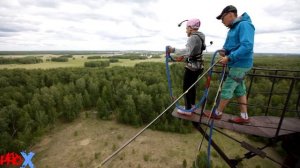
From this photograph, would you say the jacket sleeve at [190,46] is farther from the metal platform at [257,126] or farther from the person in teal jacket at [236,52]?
the metal platform at [257,126]

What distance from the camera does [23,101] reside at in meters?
12.7

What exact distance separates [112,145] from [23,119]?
4.51 metres

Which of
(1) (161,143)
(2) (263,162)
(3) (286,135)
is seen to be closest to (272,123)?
(3) (286,135)

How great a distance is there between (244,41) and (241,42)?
1.9 inches

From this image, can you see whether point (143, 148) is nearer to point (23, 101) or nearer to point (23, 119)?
point (23, 119)

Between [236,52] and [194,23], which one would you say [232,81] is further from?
[194,23]

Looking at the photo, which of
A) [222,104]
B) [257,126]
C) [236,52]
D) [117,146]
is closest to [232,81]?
[222,104]

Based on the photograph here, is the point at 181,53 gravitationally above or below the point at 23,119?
above

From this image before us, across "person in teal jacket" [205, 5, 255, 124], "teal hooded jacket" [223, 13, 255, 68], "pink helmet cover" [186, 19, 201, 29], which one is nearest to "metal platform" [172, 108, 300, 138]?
"person in teal jacket" [205, 5, 255, 124]

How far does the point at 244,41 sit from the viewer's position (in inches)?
128

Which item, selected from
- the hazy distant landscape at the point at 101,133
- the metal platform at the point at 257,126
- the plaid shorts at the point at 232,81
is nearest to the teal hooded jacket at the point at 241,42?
the plaid shorts at the point at 232,81

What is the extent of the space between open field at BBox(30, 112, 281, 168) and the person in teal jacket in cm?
398

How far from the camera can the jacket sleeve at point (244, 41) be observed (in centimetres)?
323

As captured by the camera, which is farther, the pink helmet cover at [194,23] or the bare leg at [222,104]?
the pink helmet cover at [194,23]
